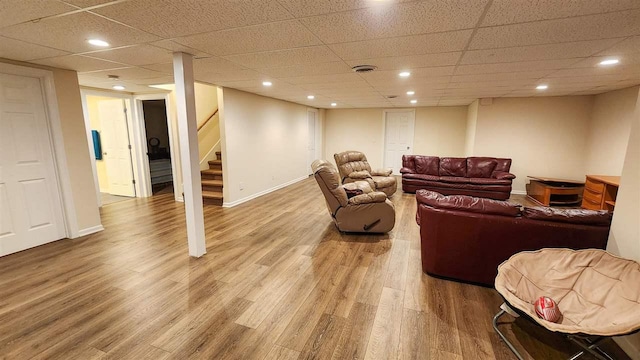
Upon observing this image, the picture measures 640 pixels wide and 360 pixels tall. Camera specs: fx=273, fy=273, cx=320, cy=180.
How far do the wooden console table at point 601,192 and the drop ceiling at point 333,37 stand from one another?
1517mm

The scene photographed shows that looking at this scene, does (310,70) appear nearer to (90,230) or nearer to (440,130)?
(90,230)

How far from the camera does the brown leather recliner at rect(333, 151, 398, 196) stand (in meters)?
5.59

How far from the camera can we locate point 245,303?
7.54 feet

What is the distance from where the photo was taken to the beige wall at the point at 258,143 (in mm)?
5008

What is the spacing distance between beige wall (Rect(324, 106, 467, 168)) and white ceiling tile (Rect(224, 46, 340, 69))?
19.8ft

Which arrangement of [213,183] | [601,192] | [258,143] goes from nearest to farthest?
[601,192]
[213,183]
[258,143]

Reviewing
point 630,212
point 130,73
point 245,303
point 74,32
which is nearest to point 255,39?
point 74,32

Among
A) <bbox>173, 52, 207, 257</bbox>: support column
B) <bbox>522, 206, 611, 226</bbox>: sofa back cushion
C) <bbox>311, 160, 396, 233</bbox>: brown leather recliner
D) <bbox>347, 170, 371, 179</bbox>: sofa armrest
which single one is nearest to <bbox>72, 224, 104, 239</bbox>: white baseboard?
<bbox>173, 52, 207, 257</bbox>: support column

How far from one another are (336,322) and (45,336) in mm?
2044

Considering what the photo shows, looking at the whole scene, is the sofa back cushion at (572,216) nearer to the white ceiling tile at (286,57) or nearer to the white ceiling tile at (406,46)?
the white ceiling tile at (406,46)

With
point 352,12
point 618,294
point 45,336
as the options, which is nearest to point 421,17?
point 352,12

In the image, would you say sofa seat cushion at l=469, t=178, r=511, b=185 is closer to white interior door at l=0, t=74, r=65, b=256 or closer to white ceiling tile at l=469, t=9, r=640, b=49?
white ceiling tile at l=469, t=9, r=640, b=49

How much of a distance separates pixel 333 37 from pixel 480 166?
17.1 feet

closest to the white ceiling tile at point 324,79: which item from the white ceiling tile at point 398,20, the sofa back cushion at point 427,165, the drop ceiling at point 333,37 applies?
the drop ceiling at point 333,37
